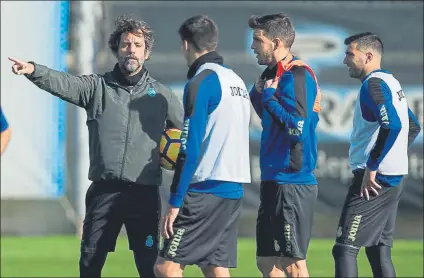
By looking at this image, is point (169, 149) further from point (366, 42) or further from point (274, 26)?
point (366, 42)

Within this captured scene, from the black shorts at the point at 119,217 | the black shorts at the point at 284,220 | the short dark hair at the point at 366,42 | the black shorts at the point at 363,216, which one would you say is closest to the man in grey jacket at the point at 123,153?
the black shorts at the point at 119,217

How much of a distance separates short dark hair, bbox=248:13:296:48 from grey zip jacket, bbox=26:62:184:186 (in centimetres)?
81

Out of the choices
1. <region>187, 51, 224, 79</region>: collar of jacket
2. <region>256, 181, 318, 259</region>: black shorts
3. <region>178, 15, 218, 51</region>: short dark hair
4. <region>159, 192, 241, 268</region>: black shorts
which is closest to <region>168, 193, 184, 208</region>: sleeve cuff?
<region>159, 192, 241, 268</region>: black shorts

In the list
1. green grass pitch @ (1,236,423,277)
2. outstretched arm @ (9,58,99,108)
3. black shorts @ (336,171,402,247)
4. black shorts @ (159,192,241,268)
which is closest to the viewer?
black shorts @ (159,192,241,268)

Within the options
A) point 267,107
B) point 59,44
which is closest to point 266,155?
point 267,107

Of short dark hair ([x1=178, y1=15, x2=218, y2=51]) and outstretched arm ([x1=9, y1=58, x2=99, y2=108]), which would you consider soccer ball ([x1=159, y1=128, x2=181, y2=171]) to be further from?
short dark hair ([x1=178, y1=15, x2=218, y2=51])

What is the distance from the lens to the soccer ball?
6934 mm

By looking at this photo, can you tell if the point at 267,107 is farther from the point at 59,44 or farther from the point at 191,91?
the point at 59,44

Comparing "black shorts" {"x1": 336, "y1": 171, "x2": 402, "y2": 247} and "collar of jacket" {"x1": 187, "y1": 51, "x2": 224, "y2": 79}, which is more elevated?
"collar of jacket" {"x1": 187, "y1": 51, "x2": 224, "y2": 79}

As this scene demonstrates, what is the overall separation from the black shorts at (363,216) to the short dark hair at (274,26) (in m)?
1.36

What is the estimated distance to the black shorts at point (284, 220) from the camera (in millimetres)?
6855

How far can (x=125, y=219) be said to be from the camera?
6.94 m

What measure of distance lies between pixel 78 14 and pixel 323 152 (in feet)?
12.0

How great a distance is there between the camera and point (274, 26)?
6.77 m
